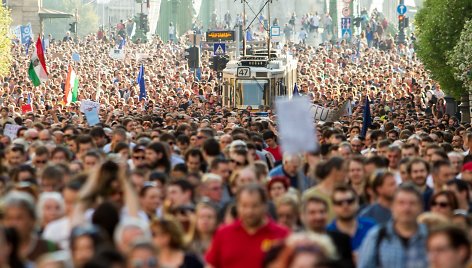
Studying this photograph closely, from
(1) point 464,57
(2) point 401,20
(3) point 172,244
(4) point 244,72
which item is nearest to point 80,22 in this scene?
(2) point 401,20

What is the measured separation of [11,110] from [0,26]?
1607cm

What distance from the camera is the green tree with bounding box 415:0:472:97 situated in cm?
3478

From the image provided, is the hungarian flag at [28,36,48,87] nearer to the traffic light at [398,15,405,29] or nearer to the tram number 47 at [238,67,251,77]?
the tram number 47 at [238,67,251,77]

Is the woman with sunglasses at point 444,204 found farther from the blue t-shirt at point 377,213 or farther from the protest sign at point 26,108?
the protest sign at point 26,108

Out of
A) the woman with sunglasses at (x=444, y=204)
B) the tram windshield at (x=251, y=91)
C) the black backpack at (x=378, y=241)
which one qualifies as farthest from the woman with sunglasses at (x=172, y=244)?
the tram windshield at (x=251, y=91)

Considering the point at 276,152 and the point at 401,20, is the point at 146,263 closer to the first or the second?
the point at 276,152

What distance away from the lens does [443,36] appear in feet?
116

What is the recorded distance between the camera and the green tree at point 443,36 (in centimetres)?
3478

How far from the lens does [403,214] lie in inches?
453

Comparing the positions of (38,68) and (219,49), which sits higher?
(219,49)

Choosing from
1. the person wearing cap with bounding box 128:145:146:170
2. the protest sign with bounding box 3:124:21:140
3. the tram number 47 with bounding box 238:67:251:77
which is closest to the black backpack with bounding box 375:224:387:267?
Answer: the person wearing cap with bounding box 128:145:146:170

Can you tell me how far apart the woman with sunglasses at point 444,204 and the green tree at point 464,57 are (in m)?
18.4

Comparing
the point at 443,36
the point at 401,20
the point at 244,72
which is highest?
the point at 401,20

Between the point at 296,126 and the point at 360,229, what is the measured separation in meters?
1.16
